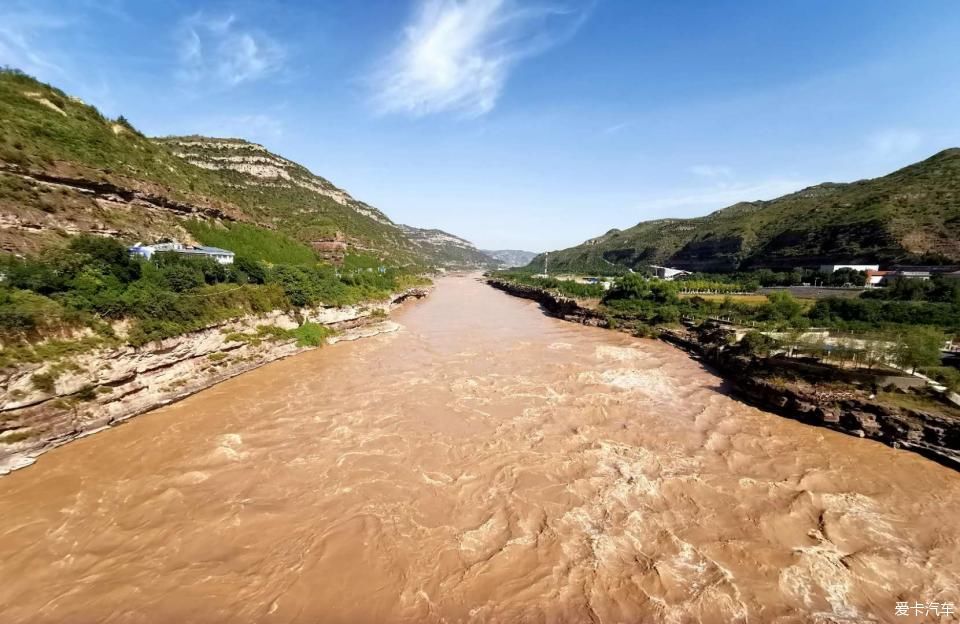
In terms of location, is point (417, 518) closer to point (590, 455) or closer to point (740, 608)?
point (590, 455)

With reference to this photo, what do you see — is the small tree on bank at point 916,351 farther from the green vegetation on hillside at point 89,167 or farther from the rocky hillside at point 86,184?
the green vegetation on hillside at point 89,167

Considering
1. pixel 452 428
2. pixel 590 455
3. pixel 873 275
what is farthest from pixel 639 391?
pixel 873 275

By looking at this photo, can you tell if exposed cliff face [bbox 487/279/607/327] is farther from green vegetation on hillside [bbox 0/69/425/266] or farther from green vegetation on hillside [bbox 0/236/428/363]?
green vegetation on hillside [bbox 0/69/425/266]

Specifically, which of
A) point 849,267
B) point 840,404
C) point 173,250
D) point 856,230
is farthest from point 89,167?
point 856,230

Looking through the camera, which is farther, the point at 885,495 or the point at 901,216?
the point at 901,216

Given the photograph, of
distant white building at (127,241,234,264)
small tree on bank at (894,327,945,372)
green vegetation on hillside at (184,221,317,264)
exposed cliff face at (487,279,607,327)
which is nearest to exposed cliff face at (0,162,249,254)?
green vegetation on hillside at (184,221,317,264)

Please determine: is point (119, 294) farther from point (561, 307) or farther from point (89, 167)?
point (561, 307)

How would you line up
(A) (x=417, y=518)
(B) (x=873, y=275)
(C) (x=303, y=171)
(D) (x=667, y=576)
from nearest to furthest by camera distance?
(D) (x=667, y=576) < (A) (x=417, y=518) < (B) (x=873, y=275) < (C) (x=303, y=171)

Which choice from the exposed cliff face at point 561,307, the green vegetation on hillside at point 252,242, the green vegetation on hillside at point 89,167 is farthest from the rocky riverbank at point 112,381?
the exposed cliff face at point 561,307
